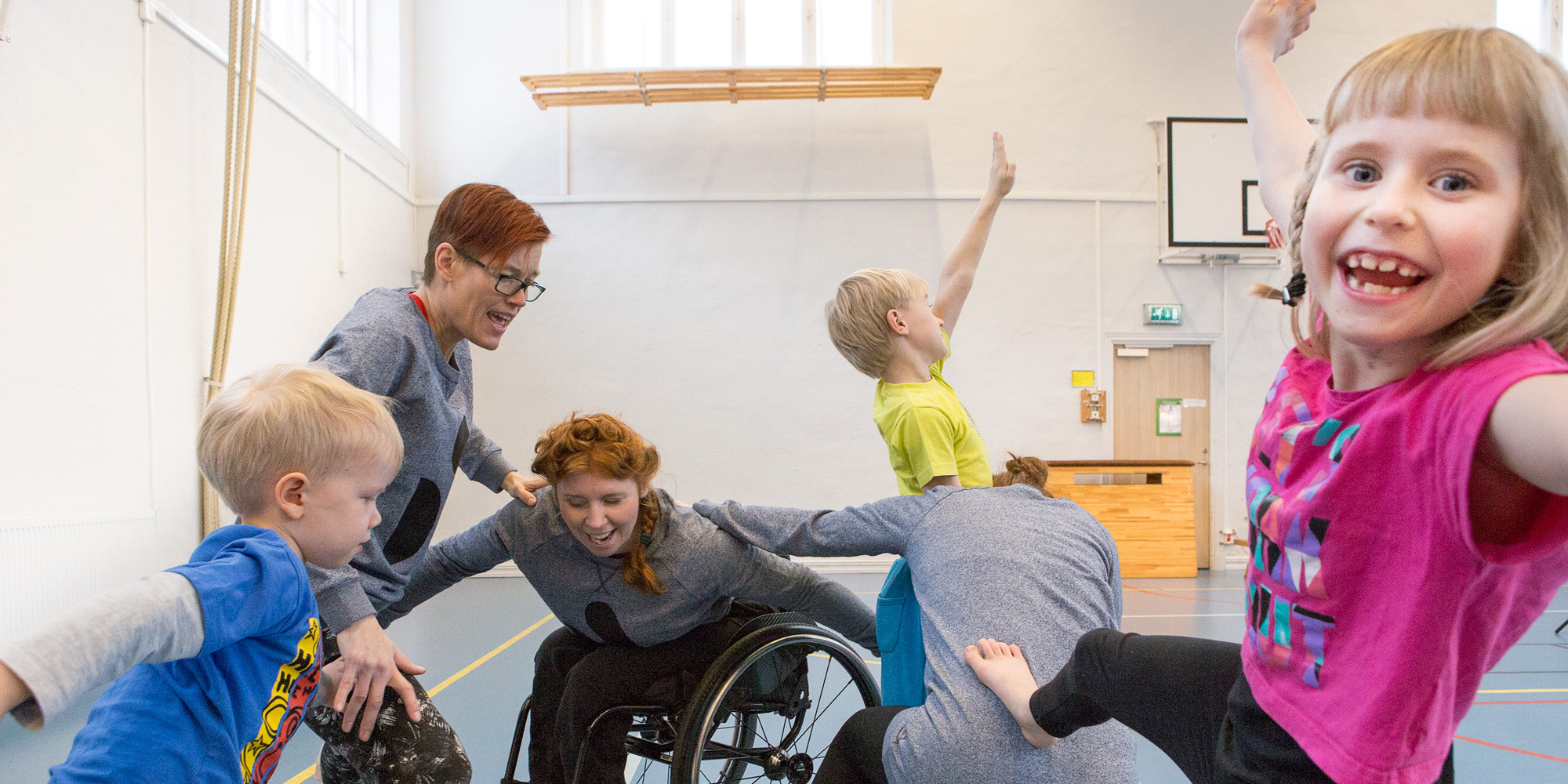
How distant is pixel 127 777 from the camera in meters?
1.01

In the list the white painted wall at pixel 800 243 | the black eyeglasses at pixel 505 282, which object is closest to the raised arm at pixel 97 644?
the black eyeglasses at pixel 505 282

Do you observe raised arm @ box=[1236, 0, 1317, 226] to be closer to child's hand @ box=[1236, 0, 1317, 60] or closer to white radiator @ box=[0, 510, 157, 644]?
child's hand @ box=[1236, 0, 1317, 60]

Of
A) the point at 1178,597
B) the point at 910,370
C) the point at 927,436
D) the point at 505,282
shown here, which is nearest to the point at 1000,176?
the point at 910,370

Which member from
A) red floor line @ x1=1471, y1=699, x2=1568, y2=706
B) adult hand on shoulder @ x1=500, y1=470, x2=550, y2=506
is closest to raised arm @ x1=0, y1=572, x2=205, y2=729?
adult hand on shoulder @ x1=500, y1=470, x2=550, y2=506

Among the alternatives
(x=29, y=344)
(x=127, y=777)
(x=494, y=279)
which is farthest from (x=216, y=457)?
(x=29, y=344)

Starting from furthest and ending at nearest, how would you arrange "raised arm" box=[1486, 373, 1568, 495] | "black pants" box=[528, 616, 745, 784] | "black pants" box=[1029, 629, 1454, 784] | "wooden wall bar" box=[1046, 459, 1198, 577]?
1. "wooden wall bar" box=[1046, 459, 1198, 577]
2. "black pants" box=[528, 616, 745, 784]
3. "black pants" box=[1029, 629, 1454, 784]
4. "raised arm" box=[1486, 373, 1568, 495]

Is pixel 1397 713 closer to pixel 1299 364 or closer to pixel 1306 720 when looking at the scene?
pixel 1306 720

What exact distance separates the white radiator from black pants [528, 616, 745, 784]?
2.29 m

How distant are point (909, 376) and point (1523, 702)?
2.99 meters

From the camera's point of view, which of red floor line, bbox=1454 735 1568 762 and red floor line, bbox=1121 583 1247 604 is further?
red floor line, bbox=1121 583 1247 604

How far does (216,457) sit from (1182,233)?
24.6 ft

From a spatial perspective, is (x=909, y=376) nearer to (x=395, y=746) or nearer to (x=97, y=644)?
(x=395, y=746)

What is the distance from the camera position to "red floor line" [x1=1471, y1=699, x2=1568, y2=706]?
3.34 meters

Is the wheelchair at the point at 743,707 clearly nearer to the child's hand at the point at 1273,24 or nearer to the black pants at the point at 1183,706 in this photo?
the black pants at the point at 1183,706
